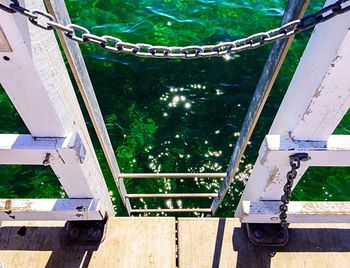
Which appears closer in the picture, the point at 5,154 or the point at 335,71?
the point at 335,71

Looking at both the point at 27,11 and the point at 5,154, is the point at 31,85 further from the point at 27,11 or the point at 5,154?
the point at 5,154

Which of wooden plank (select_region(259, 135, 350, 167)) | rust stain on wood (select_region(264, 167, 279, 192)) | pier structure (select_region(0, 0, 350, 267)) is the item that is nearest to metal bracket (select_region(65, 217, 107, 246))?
pier structure (select_region(0, 0, 350, 267))

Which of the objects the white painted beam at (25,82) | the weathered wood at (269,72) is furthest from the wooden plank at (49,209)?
the weathered wood at (269,72)

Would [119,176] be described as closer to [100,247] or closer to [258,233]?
[100,247]

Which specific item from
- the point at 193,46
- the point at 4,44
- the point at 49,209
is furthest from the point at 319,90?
the point at 49,209

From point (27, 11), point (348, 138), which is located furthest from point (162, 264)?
point (27, 11)

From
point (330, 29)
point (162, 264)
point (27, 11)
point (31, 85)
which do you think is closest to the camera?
point (27, 11)

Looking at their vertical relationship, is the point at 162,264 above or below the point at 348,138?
below
